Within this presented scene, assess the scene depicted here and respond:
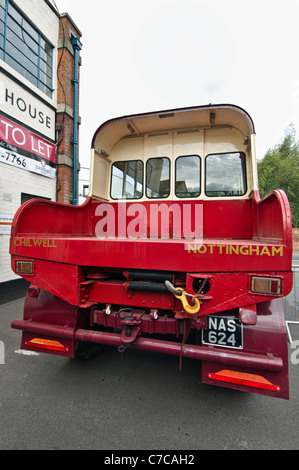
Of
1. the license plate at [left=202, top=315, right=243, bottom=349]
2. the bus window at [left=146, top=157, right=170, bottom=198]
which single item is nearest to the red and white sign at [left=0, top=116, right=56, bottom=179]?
the bus window at [left=146, top=157, right=170, bottom=198]

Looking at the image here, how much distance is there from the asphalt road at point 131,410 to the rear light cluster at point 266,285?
1257 mm

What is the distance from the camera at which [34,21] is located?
6.42 meters

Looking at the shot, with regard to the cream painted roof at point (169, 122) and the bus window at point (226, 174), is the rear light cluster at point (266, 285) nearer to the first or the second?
the bus window at point (226, 174)

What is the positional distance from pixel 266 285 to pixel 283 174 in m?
30.7

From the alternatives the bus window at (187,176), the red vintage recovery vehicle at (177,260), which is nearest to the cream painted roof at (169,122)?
the red vintage recovery vehicle at (177,260)

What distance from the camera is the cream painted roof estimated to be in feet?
10.8

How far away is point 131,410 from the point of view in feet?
7.22

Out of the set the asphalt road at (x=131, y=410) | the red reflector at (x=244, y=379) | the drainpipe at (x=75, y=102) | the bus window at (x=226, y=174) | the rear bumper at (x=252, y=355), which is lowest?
the asphalt road at (x=131, y=410)

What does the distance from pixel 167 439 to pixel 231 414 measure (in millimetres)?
680

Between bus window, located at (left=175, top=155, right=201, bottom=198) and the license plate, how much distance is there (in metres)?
2.25

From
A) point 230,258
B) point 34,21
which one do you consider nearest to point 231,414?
point 230,258

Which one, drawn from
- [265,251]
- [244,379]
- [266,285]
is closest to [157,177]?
[265,251]

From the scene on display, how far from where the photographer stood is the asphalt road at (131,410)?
6.10ft

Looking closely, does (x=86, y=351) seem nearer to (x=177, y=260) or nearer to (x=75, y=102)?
(x=177, y=260)
